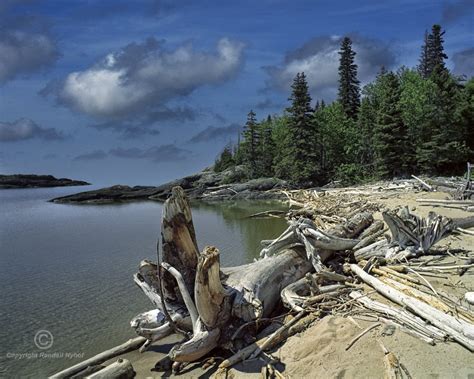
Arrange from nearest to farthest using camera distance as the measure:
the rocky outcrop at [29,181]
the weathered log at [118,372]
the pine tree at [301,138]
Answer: the weathered log at [118,372] < the pine tree at [301,138] < the rocky outcrop at [29,181]

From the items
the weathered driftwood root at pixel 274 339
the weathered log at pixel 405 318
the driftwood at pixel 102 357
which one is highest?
the weathered log at pixel 405 318

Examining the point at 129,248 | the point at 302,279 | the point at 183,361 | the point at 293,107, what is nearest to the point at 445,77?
the point at 293,107

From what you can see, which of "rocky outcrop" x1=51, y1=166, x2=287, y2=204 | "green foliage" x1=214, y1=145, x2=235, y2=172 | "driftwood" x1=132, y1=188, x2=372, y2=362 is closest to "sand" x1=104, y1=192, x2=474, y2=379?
"driftwood" x1=132, y1=188, x2=372, y2=362

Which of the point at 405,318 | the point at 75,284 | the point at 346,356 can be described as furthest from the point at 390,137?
the point at 346,356

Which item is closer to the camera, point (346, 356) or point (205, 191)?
point (346, 356)

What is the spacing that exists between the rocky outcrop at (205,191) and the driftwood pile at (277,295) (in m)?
35.4

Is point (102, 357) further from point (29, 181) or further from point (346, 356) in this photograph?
point (29, 181)

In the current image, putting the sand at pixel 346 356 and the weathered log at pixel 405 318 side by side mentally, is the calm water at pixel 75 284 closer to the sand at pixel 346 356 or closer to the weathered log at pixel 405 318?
the sand at pixel 346 356

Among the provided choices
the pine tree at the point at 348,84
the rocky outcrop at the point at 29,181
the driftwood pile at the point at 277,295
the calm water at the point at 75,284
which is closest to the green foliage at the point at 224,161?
the pine tree at the point at 348,84

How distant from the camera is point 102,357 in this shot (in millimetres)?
7262

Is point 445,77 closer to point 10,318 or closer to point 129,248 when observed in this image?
point 129,248

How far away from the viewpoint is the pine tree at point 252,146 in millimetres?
60750

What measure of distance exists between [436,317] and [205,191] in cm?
4907

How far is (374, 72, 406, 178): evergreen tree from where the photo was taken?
39969mm
